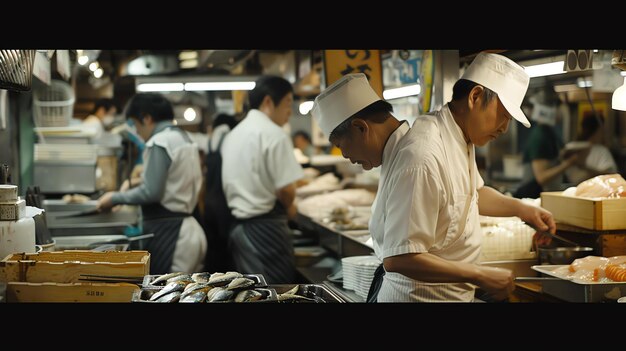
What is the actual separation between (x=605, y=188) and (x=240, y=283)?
7.59 ft

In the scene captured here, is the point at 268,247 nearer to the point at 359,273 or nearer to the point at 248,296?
the point at 359,273

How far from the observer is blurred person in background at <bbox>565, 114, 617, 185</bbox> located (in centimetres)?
854

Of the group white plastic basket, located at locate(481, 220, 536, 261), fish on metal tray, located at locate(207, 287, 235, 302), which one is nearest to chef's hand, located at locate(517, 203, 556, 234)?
white plastic basket, located at locate(481, 220, 536, 261)

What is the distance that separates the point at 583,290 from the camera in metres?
3.57

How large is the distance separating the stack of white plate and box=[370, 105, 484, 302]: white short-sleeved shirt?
0.86 meters

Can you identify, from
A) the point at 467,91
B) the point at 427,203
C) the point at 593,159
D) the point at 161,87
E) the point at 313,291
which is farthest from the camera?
the point at 593,159

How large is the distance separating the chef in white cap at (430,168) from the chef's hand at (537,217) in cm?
61

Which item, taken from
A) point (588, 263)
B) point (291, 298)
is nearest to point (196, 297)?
point (291, 298)

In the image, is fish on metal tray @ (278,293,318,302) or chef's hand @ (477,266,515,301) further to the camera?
fish on metal tray @ (278,293,318,302)

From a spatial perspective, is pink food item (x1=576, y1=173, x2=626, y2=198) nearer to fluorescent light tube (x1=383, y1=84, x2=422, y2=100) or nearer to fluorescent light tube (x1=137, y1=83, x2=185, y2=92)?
fluorescent light tube (x1=383, y1=84, x2=422, y2=100)

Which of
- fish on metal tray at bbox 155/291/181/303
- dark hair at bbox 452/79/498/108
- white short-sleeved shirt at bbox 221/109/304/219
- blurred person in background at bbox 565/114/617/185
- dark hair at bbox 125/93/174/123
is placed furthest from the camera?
blurred person in background at bbox 565/114/617/185

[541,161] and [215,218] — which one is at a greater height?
[541,161]

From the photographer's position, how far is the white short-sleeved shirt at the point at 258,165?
595 cm
